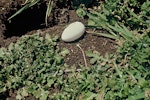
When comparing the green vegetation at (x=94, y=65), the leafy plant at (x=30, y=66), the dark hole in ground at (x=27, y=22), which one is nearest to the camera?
the green vegetation at (x=94, y=65)

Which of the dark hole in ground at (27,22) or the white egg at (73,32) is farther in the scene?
the dark hole in ground at (27,22)

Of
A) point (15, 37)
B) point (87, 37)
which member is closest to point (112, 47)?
point (87, 37)

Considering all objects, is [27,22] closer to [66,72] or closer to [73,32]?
[73,32]

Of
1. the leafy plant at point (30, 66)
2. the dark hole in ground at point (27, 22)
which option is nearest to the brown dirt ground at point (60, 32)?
the dark hole in ground at point (27, 22)

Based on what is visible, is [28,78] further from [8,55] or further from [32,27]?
[32,27]

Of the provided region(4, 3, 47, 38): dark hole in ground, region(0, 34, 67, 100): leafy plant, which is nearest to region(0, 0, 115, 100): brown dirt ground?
region(4, 3, 47, 38): dark hole in ground

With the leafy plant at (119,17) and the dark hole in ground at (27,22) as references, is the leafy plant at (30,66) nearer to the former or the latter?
the dark hole in ground at (27,22)

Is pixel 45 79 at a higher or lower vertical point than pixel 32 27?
lower
